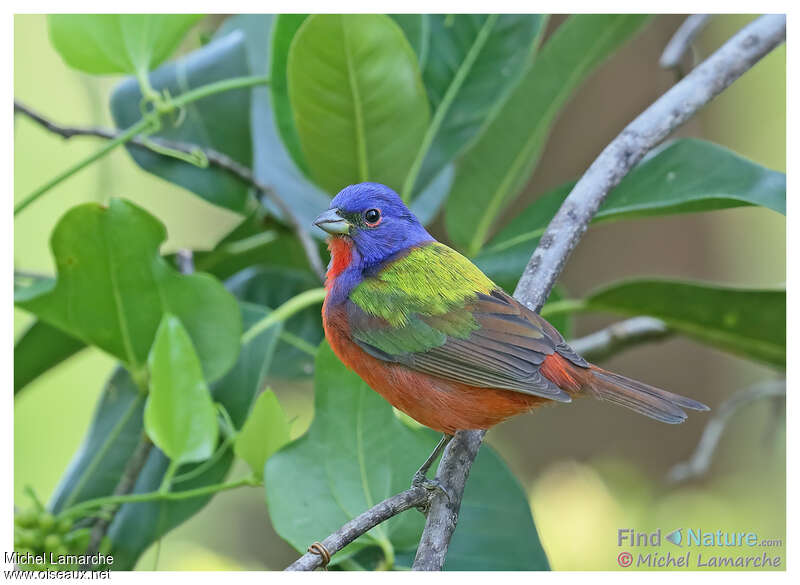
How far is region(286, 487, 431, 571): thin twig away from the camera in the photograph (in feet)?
5.98

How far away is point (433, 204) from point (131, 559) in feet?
5.49

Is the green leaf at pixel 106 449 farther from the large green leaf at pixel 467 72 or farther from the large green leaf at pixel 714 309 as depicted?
the large green leaf at pixel 714 309

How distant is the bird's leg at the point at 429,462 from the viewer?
90.4 inches

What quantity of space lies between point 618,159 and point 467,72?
700 millimetres

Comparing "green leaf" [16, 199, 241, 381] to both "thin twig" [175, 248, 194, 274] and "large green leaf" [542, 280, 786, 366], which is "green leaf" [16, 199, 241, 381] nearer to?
"thin twig" [175, 248, 194, 274]

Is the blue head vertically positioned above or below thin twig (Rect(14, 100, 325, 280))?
below

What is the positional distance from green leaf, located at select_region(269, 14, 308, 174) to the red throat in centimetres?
45

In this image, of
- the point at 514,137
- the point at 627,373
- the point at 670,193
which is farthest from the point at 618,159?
the point at 627,373

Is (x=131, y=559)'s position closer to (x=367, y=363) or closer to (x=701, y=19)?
(x=367, y=363)

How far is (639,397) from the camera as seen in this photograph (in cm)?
226

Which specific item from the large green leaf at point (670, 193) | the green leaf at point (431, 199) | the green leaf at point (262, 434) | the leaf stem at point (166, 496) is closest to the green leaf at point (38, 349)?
the leaf stem at point (166, 496)

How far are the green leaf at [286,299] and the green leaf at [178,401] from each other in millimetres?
673

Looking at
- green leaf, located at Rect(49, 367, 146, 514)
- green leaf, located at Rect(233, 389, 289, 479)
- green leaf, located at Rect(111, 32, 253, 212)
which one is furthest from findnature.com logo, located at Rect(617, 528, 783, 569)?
green leaf, located at Rect(111, 32, 253, 212)

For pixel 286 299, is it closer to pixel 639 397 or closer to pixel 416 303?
pixel 416 303
